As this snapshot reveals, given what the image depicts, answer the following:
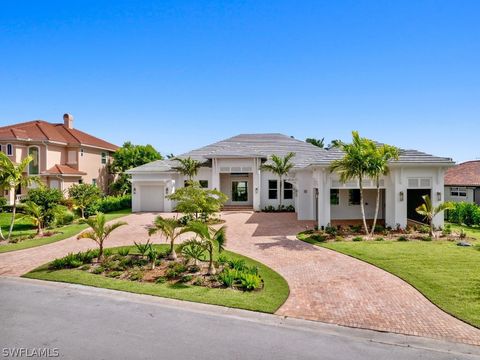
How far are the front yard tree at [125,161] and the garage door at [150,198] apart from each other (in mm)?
9388

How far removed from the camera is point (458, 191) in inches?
1224

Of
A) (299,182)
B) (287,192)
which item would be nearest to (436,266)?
(299,182)

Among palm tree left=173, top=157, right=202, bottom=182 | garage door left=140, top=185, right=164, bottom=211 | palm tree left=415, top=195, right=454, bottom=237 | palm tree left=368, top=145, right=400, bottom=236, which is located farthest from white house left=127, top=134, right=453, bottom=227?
palm tree left=368, top=145, right=400, bottom=236

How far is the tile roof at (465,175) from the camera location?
29906 mm

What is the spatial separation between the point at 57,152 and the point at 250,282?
32.0m

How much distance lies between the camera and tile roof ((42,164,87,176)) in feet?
102

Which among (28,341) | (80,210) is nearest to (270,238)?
(28,341)

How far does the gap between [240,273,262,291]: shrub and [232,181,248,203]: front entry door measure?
2077 centimetres

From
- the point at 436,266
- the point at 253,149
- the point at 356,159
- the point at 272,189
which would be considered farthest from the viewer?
the point at 253,149

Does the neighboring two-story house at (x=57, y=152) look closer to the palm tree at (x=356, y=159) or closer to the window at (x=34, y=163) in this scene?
the window at (x=34, y=163)

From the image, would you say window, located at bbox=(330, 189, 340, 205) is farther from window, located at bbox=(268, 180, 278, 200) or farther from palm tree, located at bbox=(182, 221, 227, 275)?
palm tree, located at bbox=(182, 221, 227, 275)

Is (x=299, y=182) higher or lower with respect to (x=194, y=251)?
higher

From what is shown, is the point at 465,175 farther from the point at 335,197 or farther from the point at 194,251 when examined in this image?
the point at 194,251

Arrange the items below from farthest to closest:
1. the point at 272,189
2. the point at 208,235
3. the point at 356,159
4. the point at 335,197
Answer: the point at 272,189 < the point at 335,197 < the point at 356,159 < the point at 208,235
